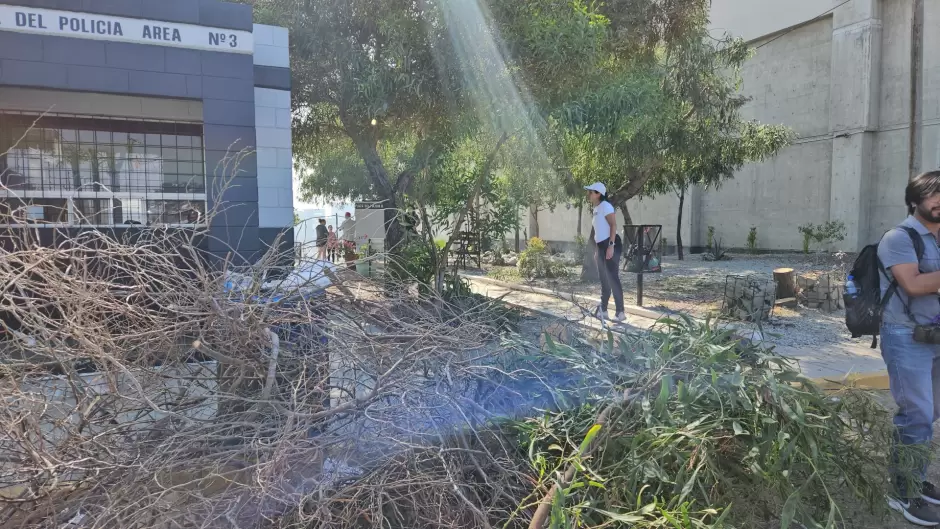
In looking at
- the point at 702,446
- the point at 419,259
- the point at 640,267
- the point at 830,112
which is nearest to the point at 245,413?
the point at 702,446

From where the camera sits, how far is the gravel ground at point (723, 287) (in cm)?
724

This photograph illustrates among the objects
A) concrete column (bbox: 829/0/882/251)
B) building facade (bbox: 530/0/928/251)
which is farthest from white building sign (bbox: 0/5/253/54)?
concrete column (bbox: 829/0/882/251)

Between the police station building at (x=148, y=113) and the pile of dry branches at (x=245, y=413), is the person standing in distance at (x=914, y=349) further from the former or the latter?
the police station building at (x=148, y=113)

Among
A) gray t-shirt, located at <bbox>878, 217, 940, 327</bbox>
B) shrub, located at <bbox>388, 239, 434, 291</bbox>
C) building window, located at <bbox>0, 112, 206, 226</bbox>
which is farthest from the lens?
shrub, located at <bbox>388, 239, 434, 291</bbox>

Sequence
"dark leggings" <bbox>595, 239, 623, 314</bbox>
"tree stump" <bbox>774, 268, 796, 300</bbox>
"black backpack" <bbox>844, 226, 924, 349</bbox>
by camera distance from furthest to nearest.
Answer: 1. "tree stump" <bbox>774, 268, 796, 300</bbox>
2. "dark leggings" <bbox>595, 239, 623, 314</bbox>
3. "black backpack" <bbox>844, 226, 924, 349</bbox>

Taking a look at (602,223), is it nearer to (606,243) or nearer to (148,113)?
(606,243)

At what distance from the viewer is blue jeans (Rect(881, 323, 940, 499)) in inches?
115

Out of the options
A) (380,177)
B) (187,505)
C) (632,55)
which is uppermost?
(632,55)

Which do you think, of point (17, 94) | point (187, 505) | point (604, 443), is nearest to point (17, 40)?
point (17, 94)

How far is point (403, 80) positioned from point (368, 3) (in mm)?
1218

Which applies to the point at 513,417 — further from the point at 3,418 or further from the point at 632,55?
the point at 632,55

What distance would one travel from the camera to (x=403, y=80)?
7.29 m

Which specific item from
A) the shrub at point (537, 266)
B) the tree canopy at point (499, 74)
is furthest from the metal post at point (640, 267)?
the shrub at point (537, 266)

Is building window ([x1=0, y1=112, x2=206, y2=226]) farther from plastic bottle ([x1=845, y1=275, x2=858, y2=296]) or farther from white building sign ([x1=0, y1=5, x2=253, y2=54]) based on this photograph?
plastic bottle ([x1=845, y1=275, x2=858, y2=296])
